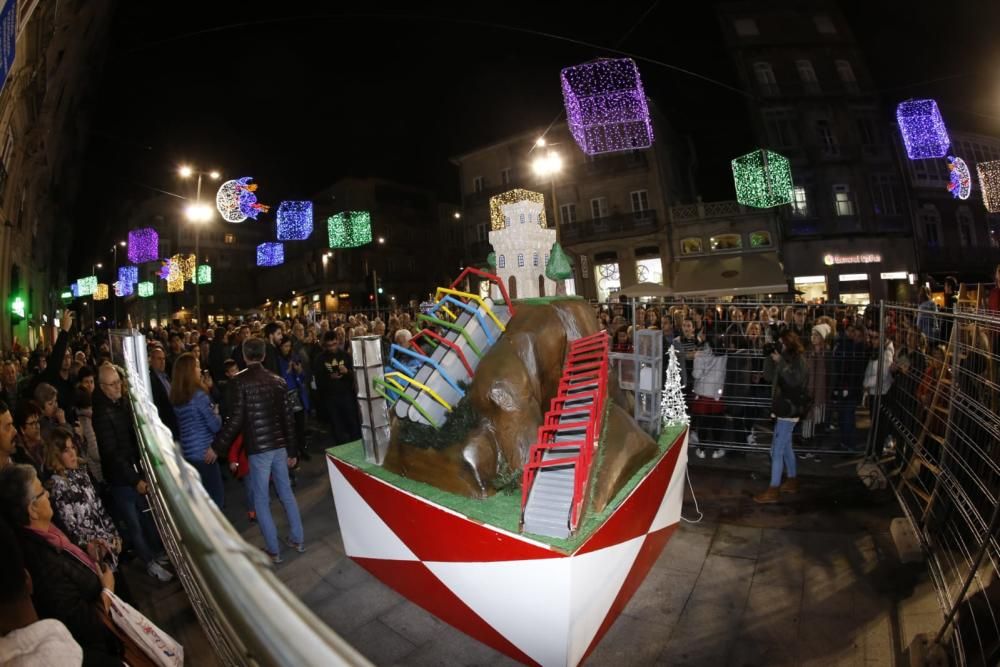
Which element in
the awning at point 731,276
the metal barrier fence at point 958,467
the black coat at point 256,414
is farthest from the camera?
the awning at point 731,276

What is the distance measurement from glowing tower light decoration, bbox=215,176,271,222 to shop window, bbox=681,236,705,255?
2091 cm

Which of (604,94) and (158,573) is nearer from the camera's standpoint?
(158,573)

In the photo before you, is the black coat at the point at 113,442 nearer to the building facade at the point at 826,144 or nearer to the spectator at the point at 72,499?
the spectator at the point at 72,499

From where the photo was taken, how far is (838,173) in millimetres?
25766

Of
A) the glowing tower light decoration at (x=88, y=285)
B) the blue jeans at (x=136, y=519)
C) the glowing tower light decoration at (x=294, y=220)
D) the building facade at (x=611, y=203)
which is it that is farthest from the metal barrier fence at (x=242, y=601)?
the glowing tower light decoration at (x=88, y=285)

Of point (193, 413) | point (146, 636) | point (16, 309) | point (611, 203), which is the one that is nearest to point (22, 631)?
point (146, 636)

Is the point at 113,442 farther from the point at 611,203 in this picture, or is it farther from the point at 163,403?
the point at 611,203

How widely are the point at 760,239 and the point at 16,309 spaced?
32854mm

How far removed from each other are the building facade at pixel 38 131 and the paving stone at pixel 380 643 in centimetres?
1257

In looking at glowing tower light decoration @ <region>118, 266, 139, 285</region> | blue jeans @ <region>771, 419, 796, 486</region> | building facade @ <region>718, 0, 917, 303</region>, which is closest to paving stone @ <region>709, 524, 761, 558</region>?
blue jeans @ <region>771, 419, 796, 486</region>

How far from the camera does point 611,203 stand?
28156 millimetres

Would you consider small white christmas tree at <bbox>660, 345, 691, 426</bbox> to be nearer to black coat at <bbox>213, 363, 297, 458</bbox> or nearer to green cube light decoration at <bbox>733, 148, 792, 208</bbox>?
black coat at <bbox>213, 363, 297, 458</bbox>

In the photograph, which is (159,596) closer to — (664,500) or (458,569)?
(458,569)

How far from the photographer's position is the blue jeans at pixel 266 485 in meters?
4.91
